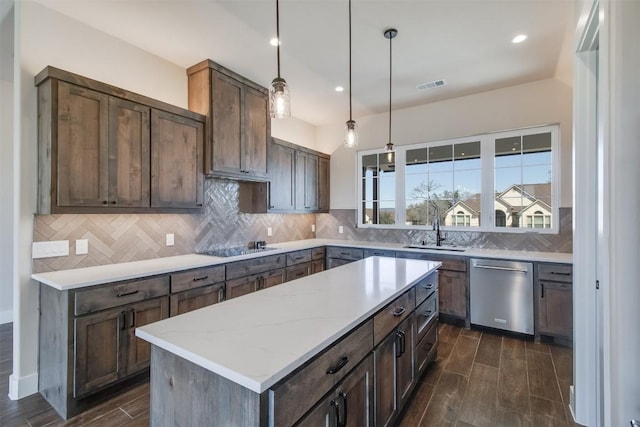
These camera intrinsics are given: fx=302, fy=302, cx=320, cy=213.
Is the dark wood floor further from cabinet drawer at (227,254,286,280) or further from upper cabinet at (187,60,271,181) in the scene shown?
upper cabinet at (187,60,271,181)

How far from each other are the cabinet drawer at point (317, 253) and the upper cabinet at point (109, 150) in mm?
1846

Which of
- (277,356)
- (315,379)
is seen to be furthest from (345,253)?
(277,356)

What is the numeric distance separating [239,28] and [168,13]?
0.56 meters

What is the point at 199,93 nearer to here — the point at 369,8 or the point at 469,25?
the point at 369,8

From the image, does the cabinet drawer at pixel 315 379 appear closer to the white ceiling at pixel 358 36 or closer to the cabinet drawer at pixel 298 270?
the white ceiling at pixel 358 36

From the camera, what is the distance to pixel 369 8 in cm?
237

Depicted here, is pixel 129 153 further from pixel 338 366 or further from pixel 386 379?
pixel 386 379

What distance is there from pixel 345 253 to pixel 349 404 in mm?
3170

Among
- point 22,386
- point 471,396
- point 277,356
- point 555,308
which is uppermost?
point 277,356

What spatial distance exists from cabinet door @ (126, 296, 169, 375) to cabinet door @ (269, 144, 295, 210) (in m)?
1.98

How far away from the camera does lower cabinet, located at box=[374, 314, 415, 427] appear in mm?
1600

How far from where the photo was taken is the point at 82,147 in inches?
90.5

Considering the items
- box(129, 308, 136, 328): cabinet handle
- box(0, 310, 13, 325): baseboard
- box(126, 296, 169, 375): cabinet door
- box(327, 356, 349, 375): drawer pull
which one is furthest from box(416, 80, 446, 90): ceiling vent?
box(0, 310, 13, 325): baseboard

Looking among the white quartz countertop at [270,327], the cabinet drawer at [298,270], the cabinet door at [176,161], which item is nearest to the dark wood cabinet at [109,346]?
the cabinet door at [176,161]
